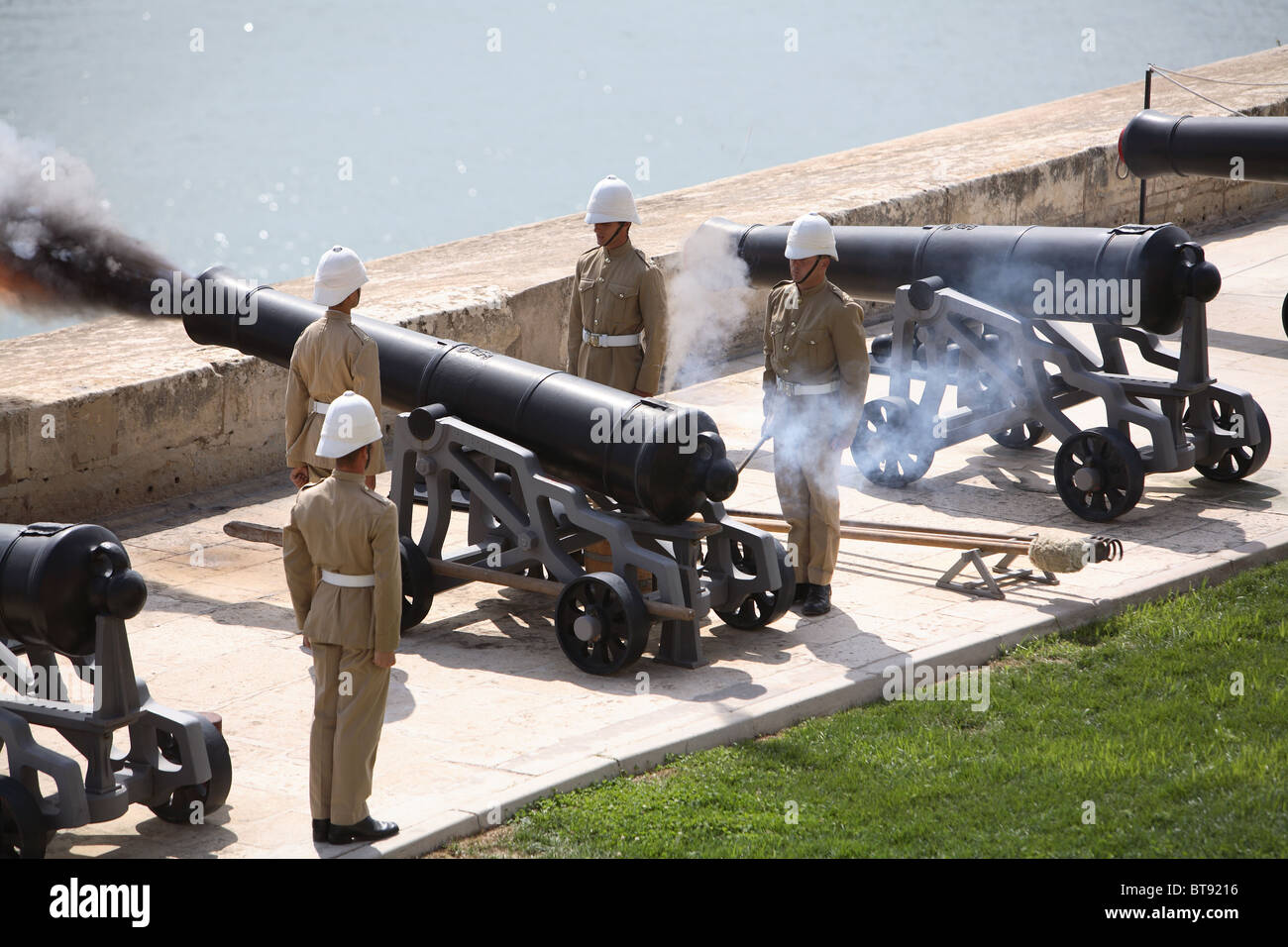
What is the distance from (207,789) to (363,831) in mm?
548

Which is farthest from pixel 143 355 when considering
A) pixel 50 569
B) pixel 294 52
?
pixel 294 52

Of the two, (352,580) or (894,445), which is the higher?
(352,580)

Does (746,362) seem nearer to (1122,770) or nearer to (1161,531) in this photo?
(1161,531)

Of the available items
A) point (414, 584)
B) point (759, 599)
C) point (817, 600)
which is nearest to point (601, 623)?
point (759, 599)

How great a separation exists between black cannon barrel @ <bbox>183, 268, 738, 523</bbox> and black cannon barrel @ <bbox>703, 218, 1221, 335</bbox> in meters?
2.84

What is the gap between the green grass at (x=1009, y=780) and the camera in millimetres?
5547

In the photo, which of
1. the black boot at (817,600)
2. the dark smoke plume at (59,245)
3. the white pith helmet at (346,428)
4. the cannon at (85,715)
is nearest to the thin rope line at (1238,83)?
the black boot at (817,600)

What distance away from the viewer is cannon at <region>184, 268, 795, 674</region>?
7211mm

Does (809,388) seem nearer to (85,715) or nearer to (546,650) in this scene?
(546,650)

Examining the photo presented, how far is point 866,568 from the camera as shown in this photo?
8461 mm

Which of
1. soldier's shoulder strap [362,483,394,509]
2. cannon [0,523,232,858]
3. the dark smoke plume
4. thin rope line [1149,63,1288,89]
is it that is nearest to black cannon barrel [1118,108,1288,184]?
thin rope line [1149,63,1288,89]

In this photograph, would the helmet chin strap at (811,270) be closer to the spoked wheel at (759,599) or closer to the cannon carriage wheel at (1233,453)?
the spoked wheel at (759,599)

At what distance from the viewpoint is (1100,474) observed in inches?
353

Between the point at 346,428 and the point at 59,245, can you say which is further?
the point at 59,245
